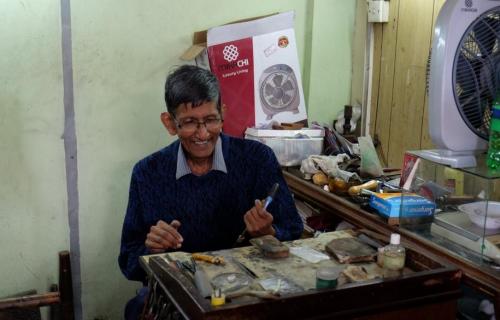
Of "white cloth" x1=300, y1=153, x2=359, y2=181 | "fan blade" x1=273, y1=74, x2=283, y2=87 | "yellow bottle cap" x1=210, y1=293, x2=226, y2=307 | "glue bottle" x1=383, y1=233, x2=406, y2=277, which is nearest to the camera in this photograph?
"yellow bottle cap" x1=210, y1=293, x2=226, y2=307

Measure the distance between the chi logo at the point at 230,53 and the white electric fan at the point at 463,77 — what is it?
1233mm

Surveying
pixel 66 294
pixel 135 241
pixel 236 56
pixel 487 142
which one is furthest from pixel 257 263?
Result: pixel 66 294

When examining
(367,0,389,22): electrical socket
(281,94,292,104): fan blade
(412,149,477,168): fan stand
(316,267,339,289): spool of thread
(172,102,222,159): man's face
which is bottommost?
(316,267,339,289): spool of thread

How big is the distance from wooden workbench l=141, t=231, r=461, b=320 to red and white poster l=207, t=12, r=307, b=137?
4.45 feet

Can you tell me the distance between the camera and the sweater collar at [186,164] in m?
1.77

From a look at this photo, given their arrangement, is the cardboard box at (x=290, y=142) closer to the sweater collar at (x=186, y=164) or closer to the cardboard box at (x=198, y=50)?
the cardboard box at (x=198, y=50)

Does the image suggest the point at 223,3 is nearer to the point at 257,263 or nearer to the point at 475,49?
the point at 475,49

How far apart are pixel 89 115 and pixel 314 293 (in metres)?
1.76

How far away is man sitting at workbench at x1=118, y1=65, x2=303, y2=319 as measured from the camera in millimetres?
1680

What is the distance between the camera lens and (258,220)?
1.55 metres

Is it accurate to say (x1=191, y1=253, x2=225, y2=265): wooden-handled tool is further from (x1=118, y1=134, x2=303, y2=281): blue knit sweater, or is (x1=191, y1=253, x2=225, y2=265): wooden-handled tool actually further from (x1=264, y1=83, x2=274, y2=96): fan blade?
(x1=264, y1=83, x2=274, y2=96): fan blade

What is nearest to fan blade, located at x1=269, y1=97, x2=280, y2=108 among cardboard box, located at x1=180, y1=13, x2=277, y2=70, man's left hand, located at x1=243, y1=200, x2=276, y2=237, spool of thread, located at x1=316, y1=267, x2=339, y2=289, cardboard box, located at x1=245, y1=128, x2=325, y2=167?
cardboard box, located at x1=245, y1=128, x2=325, y2=167

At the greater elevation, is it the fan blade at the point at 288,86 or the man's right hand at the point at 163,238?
the fan blade at the point at 288,86

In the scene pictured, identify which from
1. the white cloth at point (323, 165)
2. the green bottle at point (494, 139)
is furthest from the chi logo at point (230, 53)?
the green bottle at point (494, 139)
